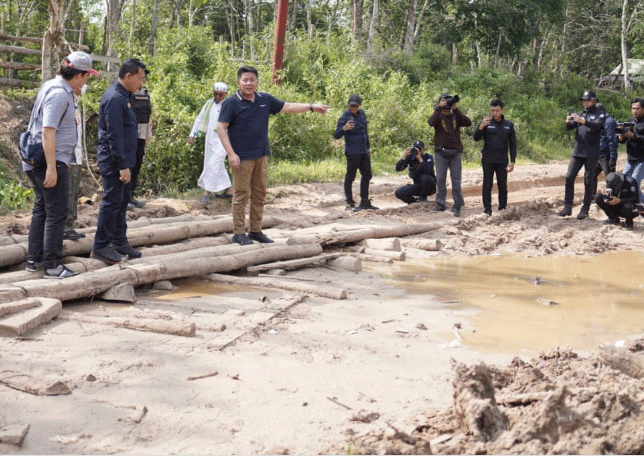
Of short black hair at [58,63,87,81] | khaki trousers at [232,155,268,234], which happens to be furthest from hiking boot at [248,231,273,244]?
short black hair at [58,63,87,81]

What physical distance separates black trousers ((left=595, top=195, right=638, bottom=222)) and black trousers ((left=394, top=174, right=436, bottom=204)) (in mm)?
2649

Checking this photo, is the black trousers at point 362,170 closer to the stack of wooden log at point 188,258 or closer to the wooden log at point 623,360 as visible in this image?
the stack of wooden log at point 188,258

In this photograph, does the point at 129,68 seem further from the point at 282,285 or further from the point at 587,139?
the point at 587,139

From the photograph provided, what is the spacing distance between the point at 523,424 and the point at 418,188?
9195 mm

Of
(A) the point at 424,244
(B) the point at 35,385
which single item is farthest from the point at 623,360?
(A) the point at 424,244

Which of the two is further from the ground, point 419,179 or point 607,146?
point 607,146

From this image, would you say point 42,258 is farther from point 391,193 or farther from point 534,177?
point 534,177

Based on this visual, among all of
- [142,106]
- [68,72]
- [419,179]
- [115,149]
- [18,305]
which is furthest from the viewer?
[419,179]

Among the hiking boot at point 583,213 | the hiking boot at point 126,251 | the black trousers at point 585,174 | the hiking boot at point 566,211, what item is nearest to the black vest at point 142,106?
the hiking boot at point 126,251

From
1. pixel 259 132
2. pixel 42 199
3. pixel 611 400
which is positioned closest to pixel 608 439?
pixel 611 400

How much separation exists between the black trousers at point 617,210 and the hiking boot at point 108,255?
713 cm

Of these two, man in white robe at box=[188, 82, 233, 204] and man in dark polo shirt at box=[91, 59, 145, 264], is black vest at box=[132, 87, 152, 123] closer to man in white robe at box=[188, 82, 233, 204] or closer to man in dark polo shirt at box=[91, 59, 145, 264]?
man in white robe at box=[188, 82, 233, 204]

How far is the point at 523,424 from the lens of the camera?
3447 millimetres

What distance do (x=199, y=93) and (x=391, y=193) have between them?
164 inches
